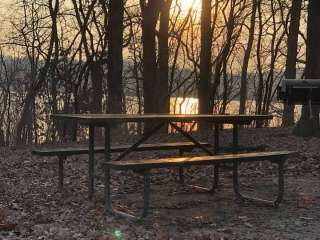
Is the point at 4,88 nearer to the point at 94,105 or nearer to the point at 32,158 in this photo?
the point at 94,105

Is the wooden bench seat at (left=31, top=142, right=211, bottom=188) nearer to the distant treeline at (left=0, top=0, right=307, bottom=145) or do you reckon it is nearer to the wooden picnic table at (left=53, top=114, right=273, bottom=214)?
the wooden picnic table at (left=53, top=114, right=273, bottom=214)

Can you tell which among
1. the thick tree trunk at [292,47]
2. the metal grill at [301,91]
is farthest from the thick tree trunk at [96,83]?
the metal grill at [301,91]

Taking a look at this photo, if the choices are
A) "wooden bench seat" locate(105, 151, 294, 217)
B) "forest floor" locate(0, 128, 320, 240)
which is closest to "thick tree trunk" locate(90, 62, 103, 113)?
"forest floor" locate(0, 128, 320, 240)

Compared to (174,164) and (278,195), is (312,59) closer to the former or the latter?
(278,195)

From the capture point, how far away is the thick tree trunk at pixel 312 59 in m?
12.2

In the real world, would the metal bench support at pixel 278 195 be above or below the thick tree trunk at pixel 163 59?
below

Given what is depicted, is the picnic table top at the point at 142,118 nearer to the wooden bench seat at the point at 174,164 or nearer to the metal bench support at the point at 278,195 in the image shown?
the wooden bench seat at the point at 174,164

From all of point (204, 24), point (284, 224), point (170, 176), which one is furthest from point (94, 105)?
point (284, 224)

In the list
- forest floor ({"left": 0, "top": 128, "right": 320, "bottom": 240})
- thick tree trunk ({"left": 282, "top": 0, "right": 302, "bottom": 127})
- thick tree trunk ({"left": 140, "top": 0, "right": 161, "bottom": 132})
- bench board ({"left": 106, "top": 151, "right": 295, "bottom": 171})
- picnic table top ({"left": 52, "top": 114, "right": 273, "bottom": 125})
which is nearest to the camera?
forest floor ({"left": 0, "top": 128, "right": 320, "bottom": 240})

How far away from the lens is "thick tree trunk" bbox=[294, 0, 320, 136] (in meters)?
12.2

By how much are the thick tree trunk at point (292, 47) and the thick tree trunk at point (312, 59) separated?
19.1 ft

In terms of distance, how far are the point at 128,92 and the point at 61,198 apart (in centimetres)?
3017

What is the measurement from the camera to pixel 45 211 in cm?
626

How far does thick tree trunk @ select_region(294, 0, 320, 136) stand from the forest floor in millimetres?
2338
